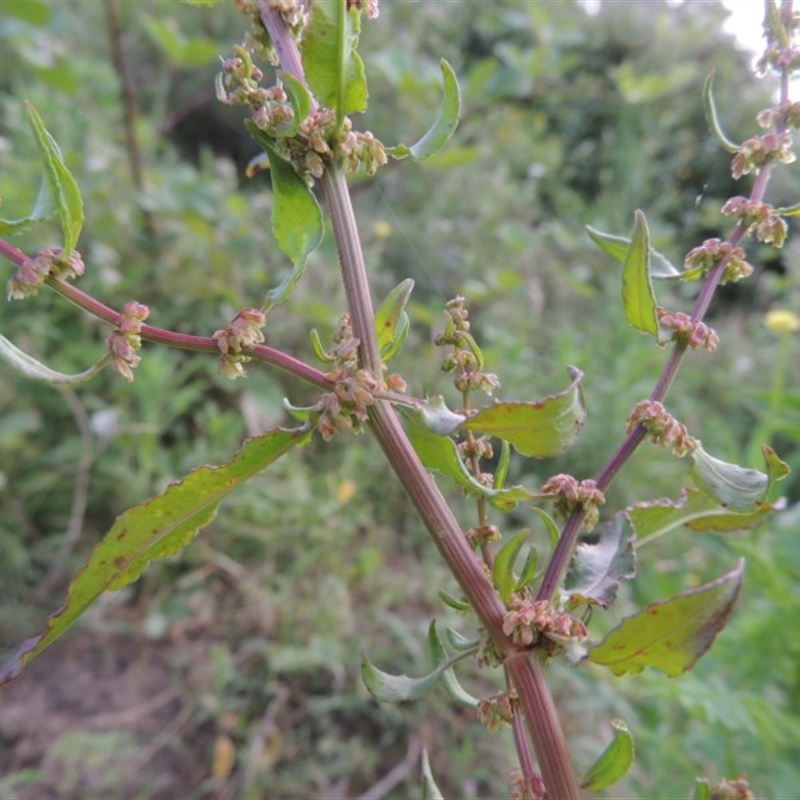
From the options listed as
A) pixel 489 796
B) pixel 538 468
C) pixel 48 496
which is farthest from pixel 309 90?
pixel 538 468

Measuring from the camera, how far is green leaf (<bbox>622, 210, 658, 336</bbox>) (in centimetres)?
33

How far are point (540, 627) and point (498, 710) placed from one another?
0.16 ft

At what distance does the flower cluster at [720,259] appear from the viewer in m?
0.38

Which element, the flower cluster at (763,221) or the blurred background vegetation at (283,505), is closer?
the flower cluster at (763,221)

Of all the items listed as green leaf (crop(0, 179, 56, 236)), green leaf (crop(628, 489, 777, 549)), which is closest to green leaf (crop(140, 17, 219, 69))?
green leaf (crop(0, 179, 56, 236))

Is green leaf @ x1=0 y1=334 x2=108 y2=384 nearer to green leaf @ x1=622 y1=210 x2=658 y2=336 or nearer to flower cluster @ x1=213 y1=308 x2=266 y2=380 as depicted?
flower cluster @ x1=213 y1=308 x2=266 y2=380

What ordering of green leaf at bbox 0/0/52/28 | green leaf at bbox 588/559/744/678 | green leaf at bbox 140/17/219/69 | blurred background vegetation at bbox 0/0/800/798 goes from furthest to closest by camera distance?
green leaf at bbox 140/17/219/69 < green leaf at bbox 0/0/52/28 < blurred background vegetation at bbox 0/0/800/798 < green leaf at bbox 588/559/744/678

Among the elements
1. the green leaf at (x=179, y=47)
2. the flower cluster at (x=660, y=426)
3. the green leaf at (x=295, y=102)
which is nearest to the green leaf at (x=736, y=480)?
the flower cluster at (x=660, y=426)

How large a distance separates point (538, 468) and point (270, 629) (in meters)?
0.95

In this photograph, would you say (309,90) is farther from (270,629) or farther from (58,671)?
(58,671)

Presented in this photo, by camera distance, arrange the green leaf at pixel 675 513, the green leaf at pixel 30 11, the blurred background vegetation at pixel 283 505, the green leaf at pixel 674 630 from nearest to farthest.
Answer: the green leaf at pixel 674 630 < the green leaf at pixel 675 513 < the blurred background vegetation at pixel 283 505 < the green leaf at pixel 30 11

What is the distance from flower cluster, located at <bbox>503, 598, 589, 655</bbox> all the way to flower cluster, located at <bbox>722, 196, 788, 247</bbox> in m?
0.20

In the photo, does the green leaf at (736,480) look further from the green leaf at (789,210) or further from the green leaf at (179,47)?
the green leaf at (179,47)

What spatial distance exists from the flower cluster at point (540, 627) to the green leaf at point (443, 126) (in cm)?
21
